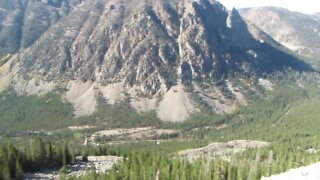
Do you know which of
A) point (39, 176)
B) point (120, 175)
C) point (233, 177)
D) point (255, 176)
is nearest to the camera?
point (255, 176)

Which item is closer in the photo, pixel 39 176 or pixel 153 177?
pixel 153 177

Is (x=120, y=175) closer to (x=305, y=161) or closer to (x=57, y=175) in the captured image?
(x=57, y=175)

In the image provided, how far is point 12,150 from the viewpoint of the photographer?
193m

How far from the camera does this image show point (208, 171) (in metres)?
178

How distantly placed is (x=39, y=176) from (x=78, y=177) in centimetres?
1949

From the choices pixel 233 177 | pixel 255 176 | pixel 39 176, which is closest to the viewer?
pixel 255 176

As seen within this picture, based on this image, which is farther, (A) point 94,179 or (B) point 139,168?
(B) point 139,168

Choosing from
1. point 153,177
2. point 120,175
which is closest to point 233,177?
point 153,177

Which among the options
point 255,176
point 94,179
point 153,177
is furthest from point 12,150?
point 255,176

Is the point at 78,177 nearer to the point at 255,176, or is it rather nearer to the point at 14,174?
the point at 14,174

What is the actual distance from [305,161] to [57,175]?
89.5 meters

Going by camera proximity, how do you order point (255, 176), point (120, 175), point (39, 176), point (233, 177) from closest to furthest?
point (255, 176), point (233, 177), point (120, 175), point (39, 176)

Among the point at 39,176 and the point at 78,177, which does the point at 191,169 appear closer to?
the point at 78,177

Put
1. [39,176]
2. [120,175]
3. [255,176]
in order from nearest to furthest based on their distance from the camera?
Answer: [255,176], [120,175], [39,176]
